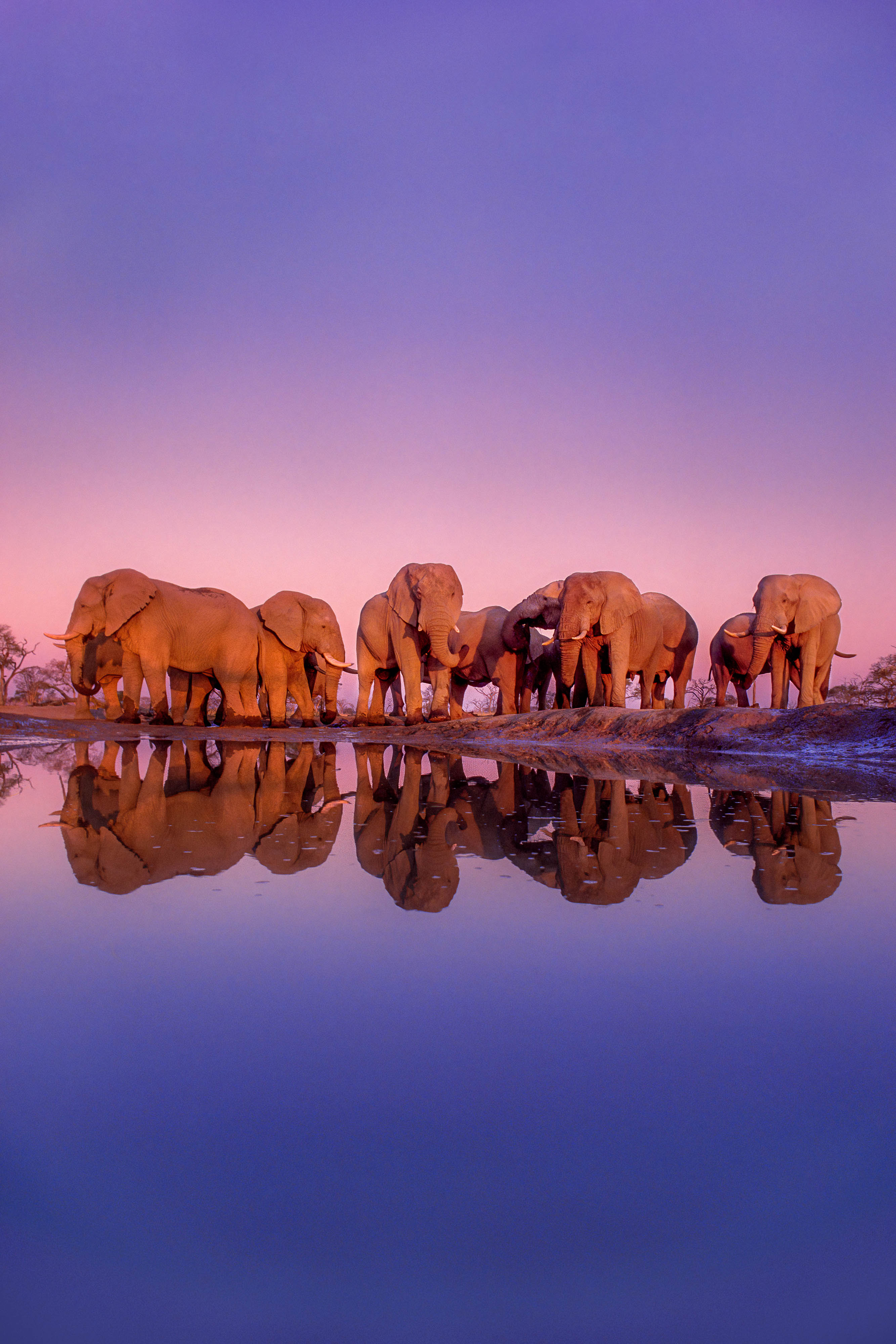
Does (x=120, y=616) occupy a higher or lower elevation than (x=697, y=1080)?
higher

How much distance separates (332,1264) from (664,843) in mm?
3289

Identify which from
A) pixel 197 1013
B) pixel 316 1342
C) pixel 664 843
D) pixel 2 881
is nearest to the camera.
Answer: pixel 316 1342

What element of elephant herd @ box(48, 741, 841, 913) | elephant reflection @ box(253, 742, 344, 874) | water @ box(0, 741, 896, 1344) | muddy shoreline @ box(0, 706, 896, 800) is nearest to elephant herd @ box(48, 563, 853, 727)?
muddy shoreline @ box(0, 706, 896, 800)

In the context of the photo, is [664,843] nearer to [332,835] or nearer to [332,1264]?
[332,835]

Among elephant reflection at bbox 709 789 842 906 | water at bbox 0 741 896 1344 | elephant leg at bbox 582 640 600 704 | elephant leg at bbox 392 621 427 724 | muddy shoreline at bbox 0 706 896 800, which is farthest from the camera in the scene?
elephant leg at bbox 582 640 600 704

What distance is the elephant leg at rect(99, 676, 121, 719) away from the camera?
16.7 m

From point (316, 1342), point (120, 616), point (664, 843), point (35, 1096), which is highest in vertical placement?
point (120, 616)

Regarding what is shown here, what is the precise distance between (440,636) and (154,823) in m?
11.3

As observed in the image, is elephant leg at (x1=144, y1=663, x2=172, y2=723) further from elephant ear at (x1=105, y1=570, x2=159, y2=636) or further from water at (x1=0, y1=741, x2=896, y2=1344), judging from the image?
water at (x1=0, y1=741, x2=896, y2=1344)

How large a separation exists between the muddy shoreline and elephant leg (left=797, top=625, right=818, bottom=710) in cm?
585

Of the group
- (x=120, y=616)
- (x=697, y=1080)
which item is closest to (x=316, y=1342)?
(x=697, y=1080)

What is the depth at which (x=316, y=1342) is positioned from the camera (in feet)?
3.58

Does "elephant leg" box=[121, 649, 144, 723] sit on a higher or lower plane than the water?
higher

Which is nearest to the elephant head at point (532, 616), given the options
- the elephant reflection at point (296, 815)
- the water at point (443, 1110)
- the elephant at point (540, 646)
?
the elephant at point (540, 646)
